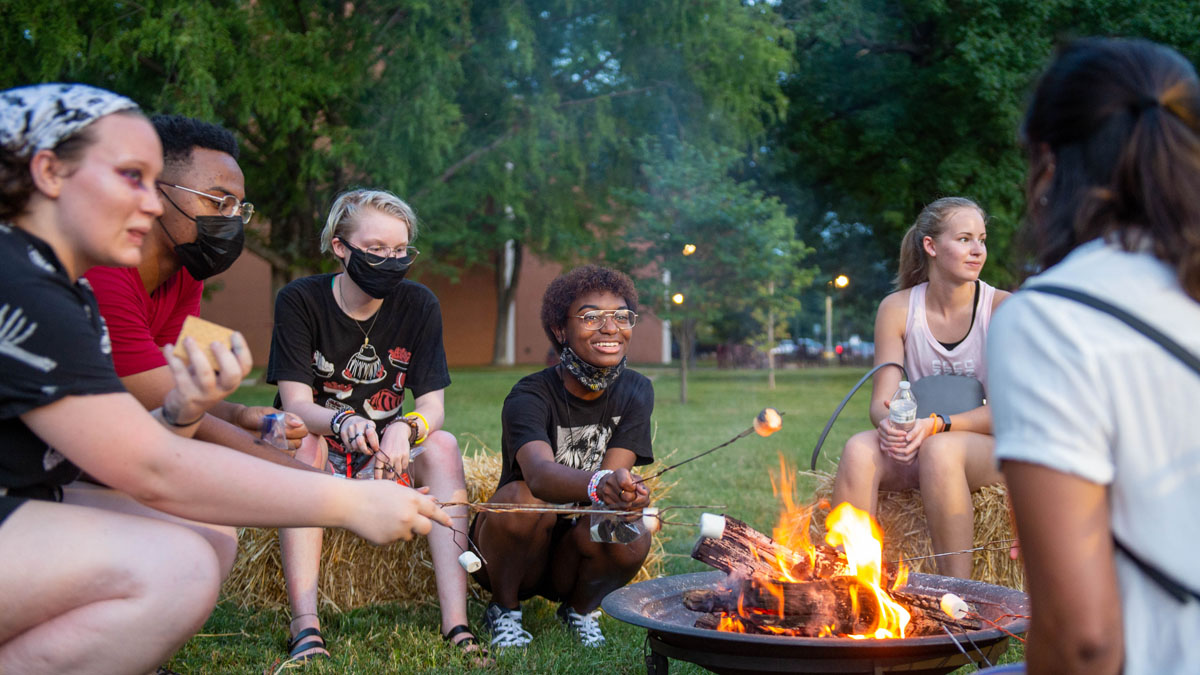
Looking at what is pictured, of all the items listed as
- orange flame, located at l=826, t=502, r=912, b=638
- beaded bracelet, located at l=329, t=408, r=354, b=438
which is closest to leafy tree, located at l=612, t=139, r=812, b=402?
beaded bracelet, located at l=329, t=408, r=354, b=438

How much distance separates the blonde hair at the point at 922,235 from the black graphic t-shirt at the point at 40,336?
11.2ft

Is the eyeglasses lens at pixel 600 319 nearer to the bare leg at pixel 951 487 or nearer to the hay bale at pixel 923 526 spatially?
the hay bale at pixel 923 526

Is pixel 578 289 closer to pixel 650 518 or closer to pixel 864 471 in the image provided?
pixel 650 518

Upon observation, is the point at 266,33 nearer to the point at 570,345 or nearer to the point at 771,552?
the point at 570,345

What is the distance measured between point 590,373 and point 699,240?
15.1 m

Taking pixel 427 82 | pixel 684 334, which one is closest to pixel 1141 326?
pixel 427 82

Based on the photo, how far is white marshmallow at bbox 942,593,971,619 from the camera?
2758 millimetres

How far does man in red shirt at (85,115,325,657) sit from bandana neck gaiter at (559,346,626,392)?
1.14 metres

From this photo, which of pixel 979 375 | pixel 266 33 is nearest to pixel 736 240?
pixel 266 33

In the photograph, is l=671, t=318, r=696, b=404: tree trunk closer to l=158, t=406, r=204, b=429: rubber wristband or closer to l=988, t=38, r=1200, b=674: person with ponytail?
l=158, t=406, r=204, b=429: rubber wristband

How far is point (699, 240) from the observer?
61.1 feet

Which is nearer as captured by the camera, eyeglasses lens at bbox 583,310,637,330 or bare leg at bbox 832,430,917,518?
eyeglasses lens at bbox 583,310,637,330

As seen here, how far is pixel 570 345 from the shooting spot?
12.7 feet

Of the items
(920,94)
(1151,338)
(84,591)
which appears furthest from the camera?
(920,94)
